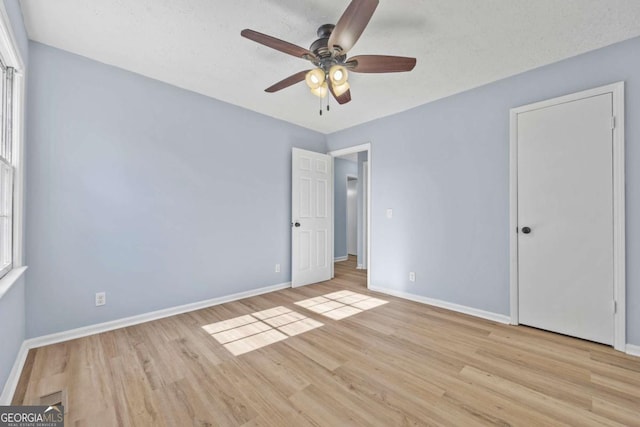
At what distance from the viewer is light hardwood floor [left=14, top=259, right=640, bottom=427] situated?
145cm

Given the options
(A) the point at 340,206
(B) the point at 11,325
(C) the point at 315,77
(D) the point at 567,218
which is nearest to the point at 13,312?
(B) the point at 11,325

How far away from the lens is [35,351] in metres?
2.07

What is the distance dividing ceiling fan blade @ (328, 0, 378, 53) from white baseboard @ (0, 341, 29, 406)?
2795 mm

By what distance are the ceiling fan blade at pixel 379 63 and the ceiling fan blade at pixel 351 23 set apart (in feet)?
0.64

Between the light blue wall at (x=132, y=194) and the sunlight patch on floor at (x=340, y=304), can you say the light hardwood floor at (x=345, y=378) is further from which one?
the light blue wall at (x=132, y=194)

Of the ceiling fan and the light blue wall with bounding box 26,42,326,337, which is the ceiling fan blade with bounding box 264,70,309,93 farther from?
the light blue wall with bounding box 26,42,326,337

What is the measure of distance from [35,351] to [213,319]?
1.33 meters

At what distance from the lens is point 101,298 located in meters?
2.45

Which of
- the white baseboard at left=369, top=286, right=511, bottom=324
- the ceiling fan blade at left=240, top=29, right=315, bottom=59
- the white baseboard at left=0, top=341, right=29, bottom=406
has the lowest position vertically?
the white baseboard at left=369, top=286, right=511, bottom=324

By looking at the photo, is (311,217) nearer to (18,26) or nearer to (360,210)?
(360,210)

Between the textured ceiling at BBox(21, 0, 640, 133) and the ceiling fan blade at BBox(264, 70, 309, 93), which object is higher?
the textured ceiling at BBox(21, 0, 640, 133)

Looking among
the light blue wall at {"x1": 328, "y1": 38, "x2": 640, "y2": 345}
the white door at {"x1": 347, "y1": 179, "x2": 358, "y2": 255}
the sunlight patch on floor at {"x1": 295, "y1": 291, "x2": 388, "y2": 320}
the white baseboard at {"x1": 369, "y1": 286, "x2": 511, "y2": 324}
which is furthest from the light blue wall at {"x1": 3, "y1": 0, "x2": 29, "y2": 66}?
the white door at {"x1": 347, "y1": 179, "x2": 358, "y2": 255}

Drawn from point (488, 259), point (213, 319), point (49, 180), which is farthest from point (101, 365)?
point (488, 259)

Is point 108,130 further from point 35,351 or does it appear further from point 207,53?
point 35,351
